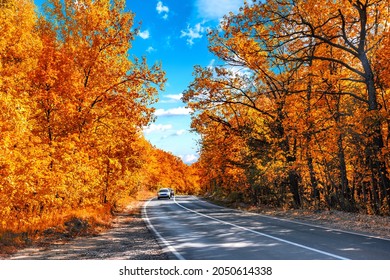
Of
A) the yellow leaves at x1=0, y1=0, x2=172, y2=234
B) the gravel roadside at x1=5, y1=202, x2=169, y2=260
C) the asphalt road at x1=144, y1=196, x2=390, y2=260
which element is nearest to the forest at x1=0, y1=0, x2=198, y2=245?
the yellow leaves at x1=0, y1=0, x2=172, y2=234

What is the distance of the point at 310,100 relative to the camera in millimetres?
21406

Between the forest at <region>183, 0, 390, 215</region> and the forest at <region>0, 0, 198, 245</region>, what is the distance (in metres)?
5.79

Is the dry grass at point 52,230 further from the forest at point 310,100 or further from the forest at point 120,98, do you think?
the forest at point 310,100

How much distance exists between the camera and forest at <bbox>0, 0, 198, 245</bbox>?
13836mm

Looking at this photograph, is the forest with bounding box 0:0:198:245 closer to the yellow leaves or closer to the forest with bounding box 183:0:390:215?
the yellow leaves

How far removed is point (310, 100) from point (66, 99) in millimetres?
13780

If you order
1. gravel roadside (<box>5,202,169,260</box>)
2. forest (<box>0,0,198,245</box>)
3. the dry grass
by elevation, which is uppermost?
forest (<box>0,0,198,245</box>)

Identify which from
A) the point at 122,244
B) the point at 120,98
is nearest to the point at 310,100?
the point at 120,98

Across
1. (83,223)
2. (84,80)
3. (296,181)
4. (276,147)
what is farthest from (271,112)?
(83,223)

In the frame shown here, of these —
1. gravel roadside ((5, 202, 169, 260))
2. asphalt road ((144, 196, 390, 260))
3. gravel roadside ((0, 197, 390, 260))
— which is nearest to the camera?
asphalt road ((144, 196, 390, 260))

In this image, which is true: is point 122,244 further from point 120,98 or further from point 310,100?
point 310,100

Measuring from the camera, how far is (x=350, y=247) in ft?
31.0

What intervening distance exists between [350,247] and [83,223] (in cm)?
1104

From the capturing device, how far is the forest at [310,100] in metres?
16.4
